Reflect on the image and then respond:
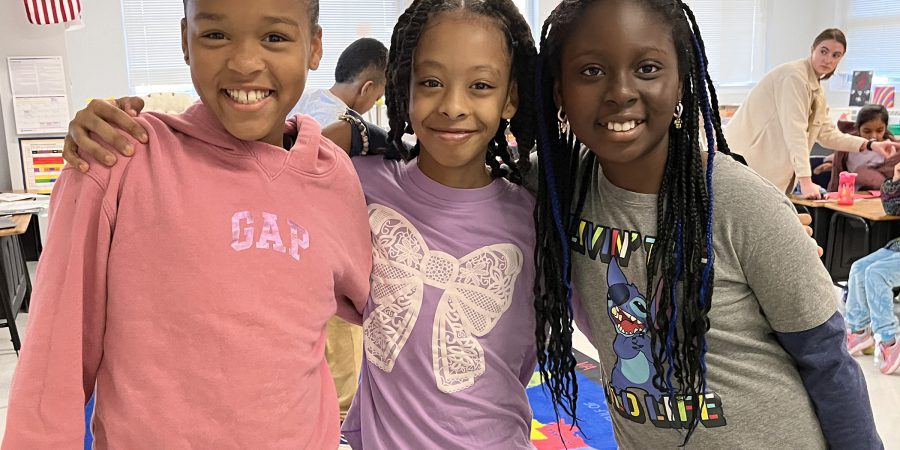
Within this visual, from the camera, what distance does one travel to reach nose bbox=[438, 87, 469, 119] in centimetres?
125

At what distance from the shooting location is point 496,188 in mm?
1366

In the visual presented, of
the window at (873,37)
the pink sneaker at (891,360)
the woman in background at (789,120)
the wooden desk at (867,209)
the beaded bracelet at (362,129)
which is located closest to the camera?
the beaded bracelet at (362,129)

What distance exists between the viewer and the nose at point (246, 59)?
1089 mm

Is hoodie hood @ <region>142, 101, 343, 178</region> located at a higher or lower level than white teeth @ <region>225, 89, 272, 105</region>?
lower

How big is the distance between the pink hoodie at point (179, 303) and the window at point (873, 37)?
881 centimetres

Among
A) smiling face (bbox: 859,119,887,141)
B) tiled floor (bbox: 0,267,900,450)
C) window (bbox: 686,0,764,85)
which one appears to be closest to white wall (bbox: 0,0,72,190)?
Result: tiled floor (bbox: 0,267,900,450)

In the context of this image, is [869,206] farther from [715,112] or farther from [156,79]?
[156,79]

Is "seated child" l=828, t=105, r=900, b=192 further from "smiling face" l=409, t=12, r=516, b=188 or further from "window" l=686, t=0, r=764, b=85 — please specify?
"smiling face" l=409, t=12, r=516, b=188

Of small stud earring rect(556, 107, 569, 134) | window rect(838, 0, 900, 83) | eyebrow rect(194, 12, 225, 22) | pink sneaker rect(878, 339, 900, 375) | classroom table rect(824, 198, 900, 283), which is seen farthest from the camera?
window rect(838, 0, 900, 83)

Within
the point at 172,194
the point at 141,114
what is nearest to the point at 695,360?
the point at 172,194

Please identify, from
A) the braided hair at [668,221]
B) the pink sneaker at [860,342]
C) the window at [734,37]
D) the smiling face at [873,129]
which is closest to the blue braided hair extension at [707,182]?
the braided hair at [668,221]

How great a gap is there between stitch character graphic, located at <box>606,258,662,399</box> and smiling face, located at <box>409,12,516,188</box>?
0.32 meters

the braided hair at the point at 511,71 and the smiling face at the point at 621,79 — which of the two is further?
the braided hair at the point at 511,71

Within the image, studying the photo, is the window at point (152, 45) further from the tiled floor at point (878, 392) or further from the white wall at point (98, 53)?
the tiled floor at point (878, 392)
